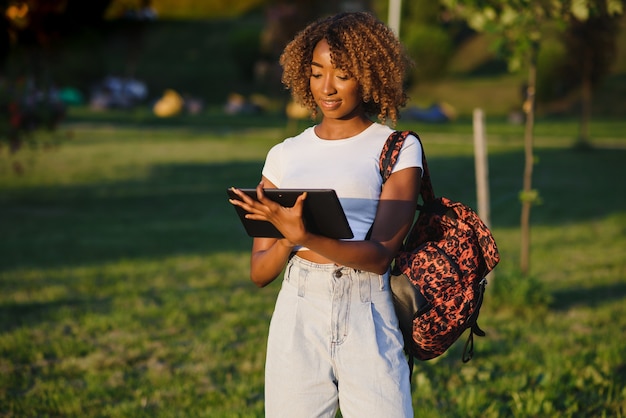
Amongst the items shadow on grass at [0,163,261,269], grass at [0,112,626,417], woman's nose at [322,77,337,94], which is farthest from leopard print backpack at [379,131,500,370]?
shadow on grass at [0,163,261,269]

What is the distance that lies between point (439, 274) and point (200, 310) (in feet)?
15.8

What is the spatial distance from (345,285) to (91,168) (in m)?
19.5

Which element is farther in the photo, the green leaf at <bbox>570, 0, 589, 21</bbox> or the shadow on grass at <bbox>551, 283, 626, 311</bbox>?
the shadow on grass at <bbox>551, 283, 626, 311</bbox>

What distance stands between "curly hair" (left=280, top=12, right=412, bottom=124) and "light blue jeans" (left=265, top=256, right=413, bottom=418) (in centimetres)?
58

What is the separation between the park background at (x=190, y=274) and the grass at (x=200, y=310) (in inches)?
0.8

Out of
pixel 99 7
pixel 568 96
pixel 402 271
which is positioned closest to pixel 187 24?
pixel 568 96

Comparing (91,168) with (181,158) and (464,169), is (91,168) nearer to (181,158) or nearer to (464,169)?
Result: (181,158)

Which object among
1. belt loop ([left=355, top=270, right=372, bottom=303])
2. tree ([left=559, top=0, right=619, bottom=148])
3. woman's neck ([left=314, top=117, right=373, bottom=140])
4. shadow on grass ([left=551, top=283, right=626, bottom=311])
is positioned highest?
woman's neck ([left=314, top=117, right=373, bottom=140])

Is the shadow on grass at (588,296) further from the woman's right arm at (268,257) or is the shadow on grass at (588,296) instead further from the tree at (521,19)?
the woman's right arm at (268,257)

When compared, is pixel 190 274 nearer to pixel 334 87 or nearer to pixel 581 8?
pixel 581 8

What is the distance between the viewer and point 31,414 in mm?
4637

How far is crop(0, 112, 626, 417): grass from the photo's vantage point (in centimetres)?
492

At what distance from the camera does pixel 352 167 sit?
2.61 metres

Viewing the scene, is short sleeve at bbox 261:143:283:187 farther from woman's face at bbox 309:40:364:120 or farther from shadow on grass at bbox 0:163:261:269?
shadow on grass at bbox 0:163:261:269
